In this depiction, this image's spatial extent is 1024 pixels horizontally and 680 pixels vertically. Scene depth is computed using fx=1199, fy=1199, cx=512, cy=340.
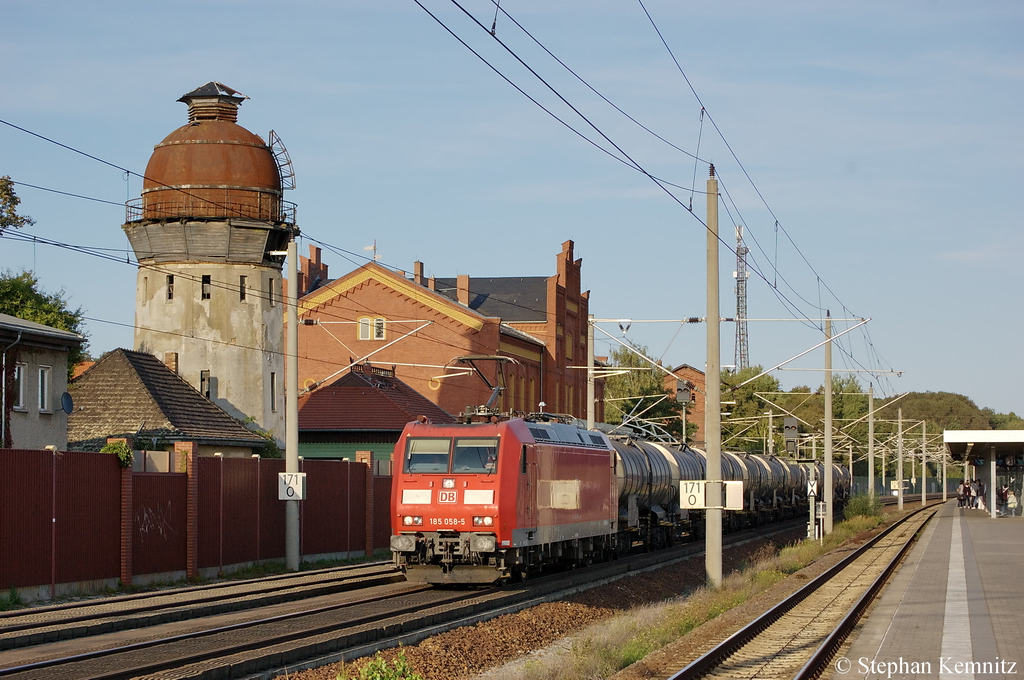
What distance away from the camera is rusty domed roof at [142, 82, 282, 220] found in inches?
1671

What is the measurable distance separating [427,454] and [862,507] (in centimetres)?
3592

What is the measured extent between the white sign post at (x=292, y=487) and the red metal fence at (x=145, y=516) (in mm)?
1274

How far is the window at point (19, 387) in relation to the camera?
30.9 m

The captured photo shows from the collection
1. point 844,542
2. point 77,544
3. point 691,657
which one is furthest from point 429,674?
point 844,542

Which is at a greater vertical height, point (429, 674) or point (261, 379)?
point (261, 379)

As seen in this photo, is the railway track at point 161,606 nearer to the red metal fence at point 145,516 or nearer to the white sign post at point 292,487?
the red metal fence at point 145,516

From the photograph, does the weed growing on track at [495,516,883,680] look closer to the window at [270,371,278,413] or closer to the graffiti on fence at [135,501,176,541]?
the graffiti on fence at [135,501,176,541]

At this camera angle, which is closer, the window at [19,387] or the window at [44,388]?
the window at [19,387]

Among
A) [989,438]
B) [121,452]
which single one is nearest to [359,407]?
[121,452]

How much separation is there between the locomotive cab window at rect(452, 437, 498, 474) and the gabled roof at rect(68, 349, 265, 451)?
53.0 ft

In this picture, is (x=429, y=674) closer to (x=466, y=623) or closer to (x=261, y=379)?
(x=466, y=623)

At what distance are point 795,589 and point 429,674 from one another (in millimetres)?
10700

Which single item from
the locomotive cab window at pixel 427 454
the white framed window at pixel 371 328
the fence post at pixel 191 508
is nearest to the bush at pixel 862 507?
the white framed window at pixel 371 328

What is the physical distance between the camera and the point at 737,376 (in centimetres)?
10781
